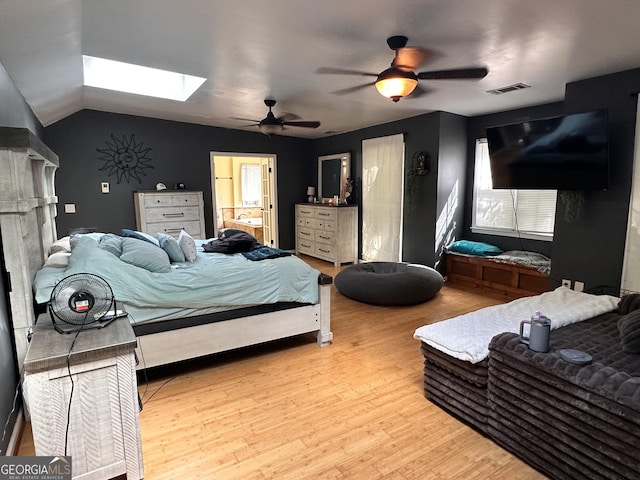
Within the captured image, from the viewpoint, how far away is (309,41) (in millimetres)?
2582

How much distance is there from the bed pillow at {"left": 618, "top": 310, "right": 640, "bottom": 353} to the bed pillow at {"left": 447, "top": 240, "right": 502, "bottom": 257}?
9.35ft

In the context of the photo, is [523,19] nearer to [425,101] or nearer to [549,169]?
[549,169]

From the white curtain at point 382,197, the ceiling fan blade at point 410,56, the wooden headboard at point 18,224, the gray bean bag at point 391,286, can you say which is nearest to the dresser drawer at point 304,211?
the white curtain at point 382,197

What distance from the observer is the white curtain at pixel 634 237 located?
3168 mm

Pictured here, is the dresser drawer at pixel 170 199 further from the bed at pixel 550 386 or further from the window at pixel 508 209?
the bed at pixel 550 386

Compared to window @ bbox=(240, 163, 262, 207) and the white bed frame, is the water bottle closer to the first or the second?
the white bed frame

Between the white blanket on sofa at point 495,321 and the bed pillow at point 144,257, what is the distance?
1888mm

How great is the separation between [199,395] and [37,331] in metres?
1.09

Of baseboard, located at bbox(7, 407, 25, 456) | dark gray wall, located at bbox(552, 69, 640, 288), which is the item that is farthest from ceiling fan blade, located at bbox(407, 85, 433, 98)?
baseboard, located at bbox(7, 407, 25, 456)

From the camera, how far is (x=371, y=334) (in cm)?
341

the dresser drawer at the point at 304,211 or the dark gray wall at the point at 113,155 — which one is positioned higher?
the dark gray wall at the point at 113,155

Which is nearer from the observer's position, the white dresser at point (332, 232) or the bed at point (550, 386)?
the bed at point (550, 386)

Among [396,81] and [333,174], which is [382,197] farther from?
[396,81]

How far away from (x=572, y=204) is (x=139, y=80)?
5.04m
